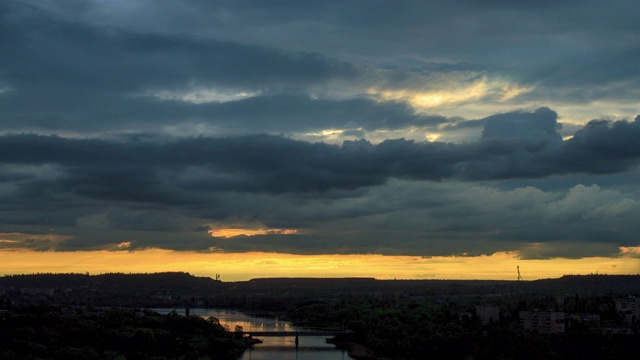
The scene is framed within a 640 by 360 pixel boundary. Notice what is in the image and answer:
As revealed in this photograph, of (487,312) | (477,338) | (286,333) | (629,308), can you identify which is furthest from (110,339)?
(629,308)

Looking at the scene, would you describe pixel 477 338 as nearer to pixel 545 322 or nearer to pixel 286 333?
pixel 545 322

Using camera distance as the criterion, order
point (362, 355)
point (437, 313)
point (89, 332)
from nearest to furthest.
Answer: point (89, 332), point (362, 355), point (437, 313)

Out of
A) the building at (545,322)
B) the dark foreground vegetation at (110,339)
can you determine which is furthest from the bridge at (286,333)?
the building at (545,322)

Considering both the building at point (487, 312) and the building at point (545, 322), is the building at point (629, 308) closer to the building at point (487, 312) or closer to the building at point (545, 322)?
the building at point (545, 322)

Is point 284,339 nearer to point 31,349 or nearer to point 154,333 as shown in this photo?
point 154,333

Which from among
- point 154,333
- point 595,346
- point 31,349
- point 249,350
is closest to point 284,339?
point 249,350

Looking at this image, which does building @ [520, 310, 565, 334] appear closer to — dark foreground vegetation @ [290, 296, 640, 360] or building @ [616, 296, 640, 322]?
dark foreground vegetation @ [290, 296, 640, 360]
